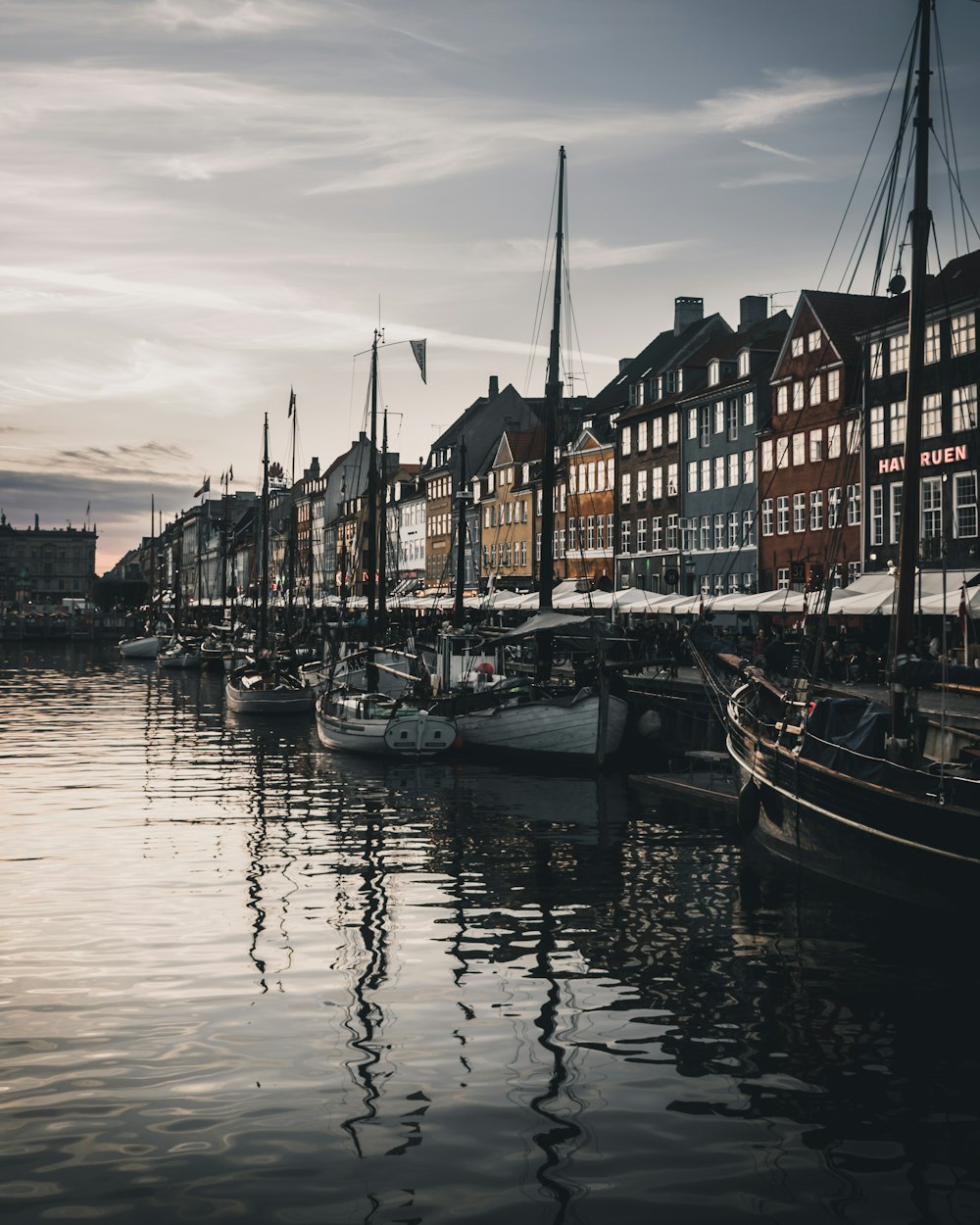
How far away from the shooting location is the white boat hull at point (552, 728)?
4144 centimetres

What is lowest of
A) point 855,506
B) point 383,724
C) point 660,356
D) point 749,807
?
point 749,807

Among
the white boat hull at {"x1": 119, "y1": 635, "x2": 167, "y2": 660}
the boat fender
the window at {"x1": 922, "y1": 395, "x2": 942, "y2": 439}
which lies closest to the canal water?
the boat fender

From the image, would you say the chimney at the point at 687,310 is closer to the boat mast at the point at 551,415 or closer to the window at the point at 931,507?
the window at the point at 931,507

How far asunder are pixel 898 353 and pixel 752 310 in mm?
27065

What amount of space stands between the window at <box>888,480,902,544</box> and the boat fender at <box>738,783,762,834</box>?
128 ft

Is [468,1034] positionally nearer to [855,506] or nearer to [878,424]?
[878,424]

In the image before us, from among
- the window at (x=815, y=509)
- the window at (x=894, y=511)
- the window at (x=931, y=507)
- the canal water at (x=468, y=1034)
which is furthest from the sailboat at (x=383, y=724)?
the window at (x=815, y=509)

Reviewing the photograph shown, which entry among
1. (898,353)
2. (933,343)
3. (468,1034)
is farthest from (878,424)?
(468,1034)

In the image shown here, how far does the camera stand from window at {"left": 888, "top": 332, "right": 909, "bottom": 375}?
63312 mm

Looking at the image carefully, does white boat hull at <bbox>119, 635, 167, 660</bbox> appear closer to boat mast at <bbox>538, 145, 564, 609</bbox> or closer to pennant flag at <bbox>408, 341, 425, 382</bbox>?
pennant flag at <bbox>408, 341, 425, 382</bbox>

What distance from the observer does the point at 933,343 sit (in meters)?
61.7

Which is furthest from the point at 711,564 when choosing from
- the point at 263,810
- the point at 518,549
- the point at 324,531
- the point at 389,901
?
the point at 324,531

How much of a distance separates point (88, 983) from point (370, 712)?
29487 mm

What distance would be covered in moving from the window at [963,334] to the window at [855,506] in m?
9.40
